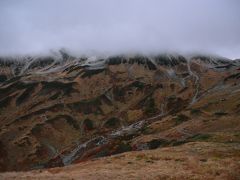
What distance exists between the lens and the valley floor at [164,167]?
39.4 meters

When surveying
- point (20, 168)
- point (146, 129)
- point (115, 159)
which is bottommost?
point (20, 168)

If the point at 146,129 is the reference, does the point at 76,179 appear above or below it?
above

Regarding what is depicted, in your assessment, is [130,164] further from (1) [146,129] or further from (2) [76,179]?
(1) [146,129]

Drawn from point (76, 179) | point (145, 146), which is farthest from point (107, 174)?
point (145, 146)

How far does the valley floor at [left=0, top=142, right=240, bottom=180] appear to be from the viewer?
3938 cm

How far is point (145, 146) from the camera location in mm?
141875

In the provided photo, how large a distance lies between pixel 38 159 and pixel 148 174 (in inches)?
6112

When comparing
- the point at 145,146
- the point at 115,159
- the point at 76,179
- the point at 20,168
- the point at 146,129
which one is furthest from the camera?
the point at 146,129

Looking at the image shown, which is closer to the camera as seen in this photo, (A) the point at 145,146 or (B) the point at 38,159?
(A) the point at 145,146

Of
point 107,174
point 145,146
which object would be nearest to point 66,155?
point 145,146

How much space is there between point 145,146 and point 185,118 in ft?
169

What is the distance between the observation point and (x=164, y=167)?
143ft

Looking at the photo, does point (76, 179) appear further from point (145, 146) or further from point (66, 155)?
point (66, 155)

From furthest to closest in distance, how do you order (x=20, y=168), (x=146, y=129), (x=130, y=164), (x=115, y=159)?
(x=146, y=129) < (x=20, y=168) < (x=115, y=159) < (x=130, y=164)
